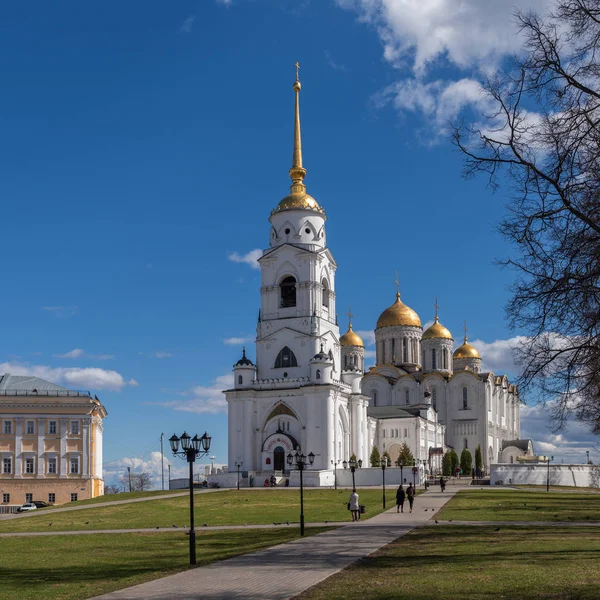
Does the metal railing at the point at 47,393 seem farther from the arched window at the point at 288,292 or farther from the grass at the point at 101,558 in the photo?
the grass at the point at 101,558

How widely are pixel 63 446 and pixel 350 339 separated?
39.5 m

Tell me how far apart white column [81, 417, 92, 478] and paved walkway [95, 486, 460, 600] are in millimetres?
48756

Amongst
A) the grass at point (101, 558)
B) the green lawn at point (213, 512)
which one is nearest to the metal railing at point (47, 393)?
the green lawn at point (213, 512)

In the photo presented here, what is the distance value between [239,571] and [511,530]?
456 inches

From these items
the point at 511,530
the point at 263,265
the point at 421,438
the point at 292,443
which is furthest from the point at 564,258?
the point at 421,438

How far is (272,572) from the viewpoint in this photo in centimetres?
1819

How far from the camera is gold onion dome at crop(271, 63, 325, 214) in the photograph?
77188 millimetres

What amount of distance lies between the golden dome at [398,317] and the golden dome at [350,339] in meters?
3.08

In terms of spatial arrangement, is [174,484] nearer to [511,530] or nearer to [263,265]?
[263,265]

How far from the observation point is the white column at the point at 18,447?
7169 centimetres

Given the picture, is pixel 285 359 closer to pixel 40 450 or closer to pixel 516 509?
pixel 40 450

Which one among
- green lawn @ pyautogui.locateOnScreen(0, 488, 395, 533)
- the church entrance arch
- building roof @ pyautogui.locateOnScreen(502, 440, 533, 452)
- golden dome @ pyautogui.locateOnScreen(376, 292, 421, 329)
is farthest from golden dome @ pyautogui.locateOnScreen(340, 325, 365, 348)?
green lawn @ pyautogui.locateOnScreen(0, 488, 395, 533)

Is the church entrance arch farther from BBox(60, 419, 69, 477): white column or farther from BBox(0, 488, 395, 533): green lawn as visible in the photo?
BBox(60, 419, 69, 477): white column

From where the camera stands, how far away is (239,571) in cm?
1850
